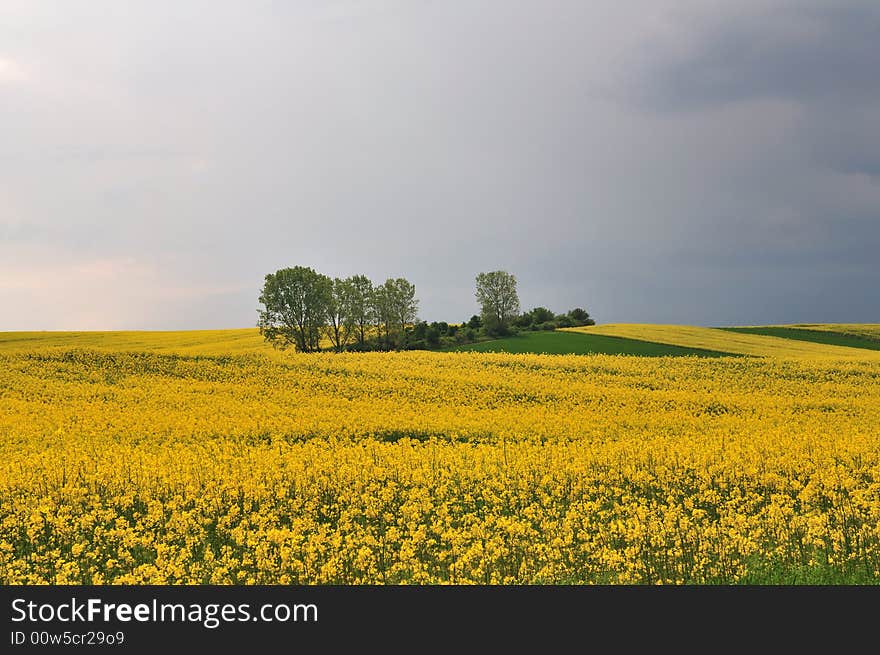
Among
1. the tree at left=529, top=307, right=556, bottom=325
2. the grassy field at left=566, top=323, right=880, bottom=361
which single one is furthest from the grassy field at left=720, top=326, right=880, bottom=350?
the tree at left=529, top=307, right=556, bottom=325

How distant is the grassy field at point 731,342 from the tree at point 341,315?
24.3 metres

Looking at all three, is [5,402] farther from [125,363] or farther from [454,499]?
[454,499]

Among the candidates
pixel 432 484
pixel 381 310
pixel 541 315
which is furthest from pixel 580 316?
pixel 432 484

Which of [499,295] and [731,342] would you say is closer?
[731,342]

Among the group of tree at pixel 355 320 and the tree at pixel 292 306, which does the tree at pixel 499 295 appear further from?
the tree at pixel 292 306

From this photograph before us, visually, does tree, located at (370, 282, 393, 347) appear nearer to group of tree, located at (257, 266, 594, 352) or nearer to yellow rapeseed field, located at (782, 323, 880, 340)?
group of tree, located at (257, 266, 594, 352)

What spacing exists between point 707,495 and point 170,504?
32.9 feet

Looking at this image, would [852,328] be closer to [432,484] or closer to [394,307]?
[394,307]

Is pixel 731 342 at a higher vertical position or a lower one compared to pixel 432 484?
higher

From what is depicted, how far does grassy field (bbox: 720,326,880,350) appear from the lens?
73.9m

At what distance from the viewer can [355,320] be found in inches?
2788

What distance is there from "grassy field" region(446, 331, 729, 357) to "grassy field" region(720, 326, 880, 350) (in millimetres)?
23774

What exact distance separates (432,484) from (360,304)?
58.3 metres

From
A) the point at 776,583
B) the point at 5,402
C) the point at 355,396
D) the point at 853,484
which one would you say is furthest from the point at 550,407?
the point at 5,402
